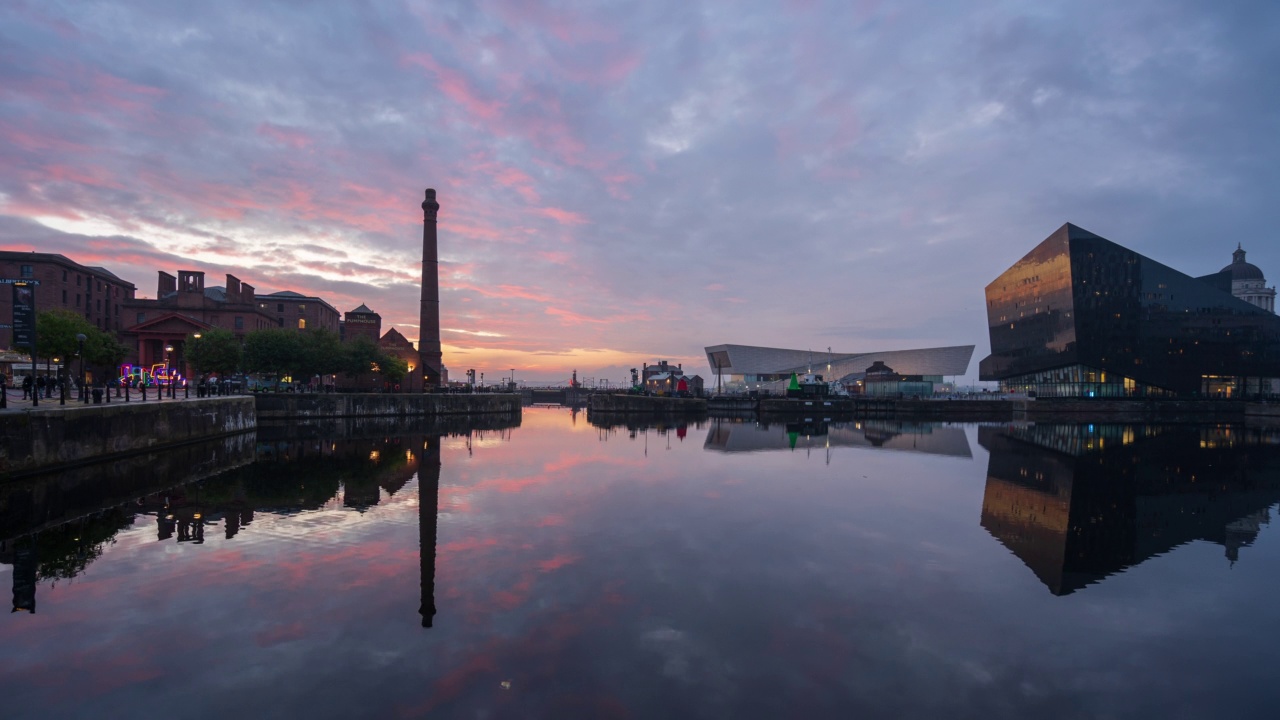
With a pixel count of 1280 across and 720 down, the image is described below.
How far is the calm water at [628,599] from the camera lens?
25.6 ft

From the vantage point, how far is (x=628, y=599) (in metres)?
→ 11.1

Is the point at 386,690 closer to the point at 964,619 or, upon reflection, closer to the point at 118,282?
the point at 964,619

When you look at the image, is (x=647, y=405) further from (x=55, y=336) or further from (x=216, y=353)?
(x=55, y=336)

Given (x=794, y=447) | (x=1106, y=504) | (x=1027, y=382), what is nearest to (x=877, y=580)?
(x=1106, y=504)

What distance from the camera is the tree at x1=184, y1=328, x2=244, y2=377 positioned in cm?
5762

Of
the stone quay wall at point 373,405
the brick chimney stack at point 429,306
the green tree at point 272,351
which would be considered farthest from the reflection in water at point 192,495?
the brick chimney stack at point 429,306

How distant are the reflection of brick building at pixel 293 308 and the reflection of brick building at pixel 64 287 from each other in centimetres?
1817

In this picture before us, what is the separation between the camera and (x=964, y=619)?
10.4m

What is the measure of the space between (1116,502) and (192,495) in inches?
1313

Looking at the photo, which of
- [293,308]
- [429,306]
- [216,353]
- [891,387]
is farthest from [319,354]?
[891,387]

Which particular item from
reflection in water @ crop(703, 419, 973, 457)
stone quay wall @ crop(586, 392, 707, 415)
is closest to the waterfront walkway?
reflection in water @ crop(703, 419, 973, 457)

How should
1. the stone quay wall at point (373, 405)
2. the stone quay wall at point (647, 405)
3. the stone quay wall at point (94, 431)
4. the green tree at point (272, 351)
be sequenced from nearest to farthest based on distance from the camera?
the stone quay wall at point (94, 431)
the stone quay wall at point (373, 405)
the green tree at point (272, 351)
the stone quay wall at point (647, 405)

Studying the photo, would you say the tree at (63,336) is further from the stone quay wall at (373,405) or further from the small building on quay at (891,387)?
the small building on quay at (891,387)

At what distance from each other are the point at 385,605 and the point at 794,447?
34884 mm
